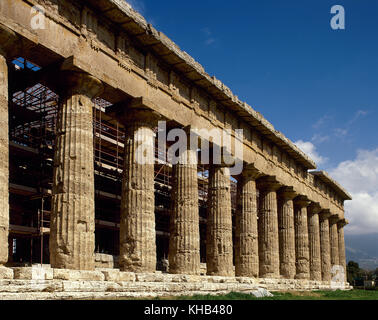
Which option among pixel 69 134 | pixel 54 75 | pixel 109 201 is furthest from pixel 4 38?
pixel 109 201

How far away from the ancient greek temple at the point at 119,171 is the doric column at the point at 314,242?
9.64ft

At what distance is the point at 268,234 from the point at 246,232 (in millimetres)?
3151

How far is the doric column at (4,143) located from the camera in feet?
40.8

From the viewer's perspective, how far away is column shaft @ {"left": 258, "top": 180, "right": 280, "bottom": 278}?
28.0 m

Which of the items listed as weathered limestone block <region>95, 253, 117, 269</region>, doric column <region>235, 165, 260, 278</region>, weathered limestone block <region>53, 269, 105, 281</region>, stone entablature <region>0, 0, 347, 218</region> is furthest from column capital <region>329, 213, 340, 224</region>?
weathered limestone block <region>53, 269, 105, 281</region>

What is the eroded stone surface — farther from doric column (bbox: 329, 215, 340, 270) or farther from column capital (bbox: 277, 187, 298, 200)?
doric column (bbox: 329, 215, 340, 270)

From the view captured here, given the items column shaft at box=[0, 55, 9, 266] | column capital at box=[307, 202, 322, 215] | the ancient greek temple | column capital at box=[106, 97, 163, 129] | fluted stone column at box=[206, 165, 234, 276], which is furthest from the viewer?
column capital at box=[307, 202, 322, 215]

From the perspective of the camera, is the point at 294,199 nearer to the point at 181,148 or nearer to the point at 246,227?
the point at 246,227

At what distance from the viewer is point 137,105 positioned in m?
18.0

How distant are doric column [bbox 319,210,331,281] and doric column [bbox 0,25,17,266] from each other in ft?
99.5

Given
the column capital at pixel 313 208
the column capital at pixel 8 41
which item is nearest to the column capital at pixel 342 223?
the column capital at pixel 313 208
